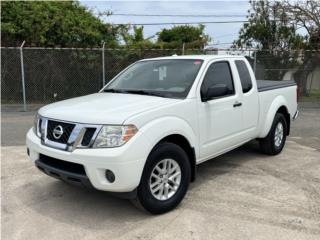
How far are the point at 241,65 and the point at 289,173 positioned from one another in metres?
1.85

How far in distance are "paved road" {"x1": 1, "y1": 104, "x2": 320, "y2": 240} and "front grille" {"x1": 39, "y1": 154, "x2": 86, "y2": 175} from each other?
23.0 inches

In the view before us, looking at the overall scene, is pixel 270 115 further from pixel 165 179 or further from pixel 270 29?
pixel 270 29

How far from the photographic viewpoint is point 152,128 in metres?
4.07

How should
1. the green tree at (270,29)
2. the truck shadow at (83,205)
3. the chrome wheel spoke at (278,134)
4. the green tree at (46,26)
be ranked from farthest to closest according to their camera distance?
the green tree at (270,29) < the green tree at (46,26) < the chrome wheel spoke at (278,134) < the truck shadow at (83,205)

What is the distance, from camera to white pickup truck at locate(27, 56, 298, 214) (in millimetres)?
3869

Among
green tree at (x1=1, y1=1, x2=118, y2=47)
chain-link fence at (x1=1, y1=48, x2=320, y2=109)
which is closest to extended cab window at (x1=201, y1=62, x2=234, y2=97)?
chain-link fence at (x1=1, y1=48, x2=320, y2=109)

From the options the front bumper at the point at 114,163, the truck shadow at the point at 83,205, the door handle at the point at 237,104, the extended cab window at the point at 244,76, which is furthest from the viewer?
the extended cab window at the point at 244,76

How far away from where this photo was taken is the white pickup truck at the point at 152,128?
3869 millimetres

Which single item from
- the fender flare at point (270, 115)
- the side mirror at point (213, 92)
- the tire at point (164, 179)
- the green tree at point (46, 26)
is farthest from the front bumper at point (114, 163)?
the green tree at point (46, 26)

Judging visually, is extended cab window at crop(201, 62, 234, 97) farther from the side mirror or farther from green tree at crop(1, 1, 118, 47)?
green tree at crop(1, 1, 118, 47)

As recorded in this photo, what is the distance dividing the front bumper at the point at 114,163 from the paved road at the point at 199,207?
51 cm

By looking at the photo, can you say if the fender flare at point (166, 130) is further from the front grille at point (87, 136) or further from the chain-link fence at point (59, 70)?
the chain-link fence at point (59, 70)

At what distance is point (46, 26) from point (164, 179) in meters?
12.9

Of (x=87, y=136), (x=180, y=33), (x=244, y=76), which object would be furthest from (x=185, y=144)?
(x=180, y=33)
